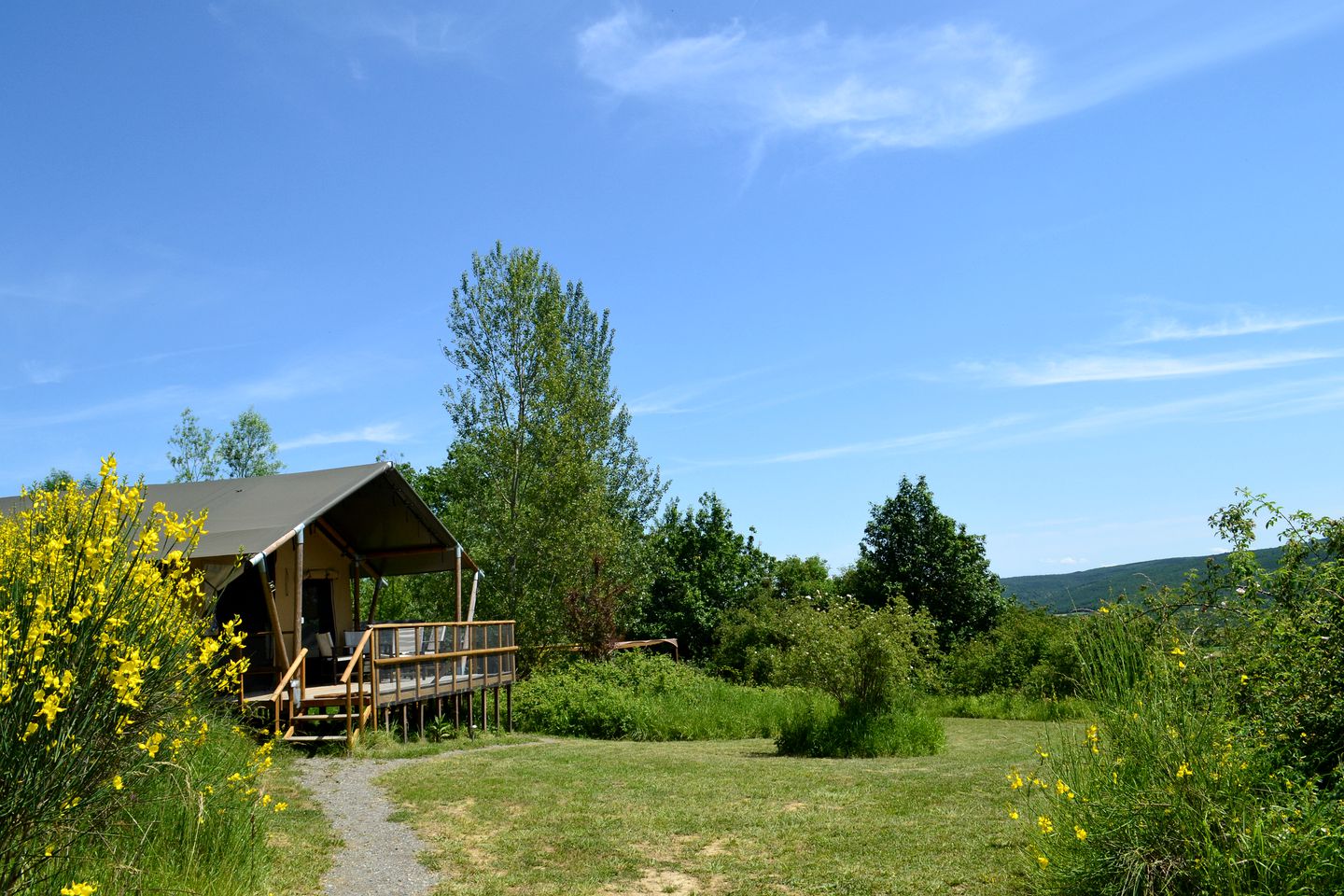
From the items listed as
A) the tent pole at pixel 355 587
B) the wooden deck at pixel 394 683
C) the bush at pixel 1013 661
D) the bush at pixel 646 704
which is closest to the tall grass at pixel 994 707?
the bush at pixel 1013 661

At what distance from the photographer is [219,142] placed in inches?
639

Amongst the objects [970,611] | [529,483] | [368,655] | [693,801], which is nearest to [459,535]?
[529,483]

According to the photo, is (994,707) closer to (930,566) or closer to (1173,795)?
(930,566)

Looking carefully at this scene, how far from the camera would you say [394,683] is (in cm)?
1489

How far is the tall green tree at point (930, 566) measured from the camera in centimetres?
2797

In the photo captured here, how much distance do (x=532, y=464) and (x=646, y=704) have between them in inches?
378

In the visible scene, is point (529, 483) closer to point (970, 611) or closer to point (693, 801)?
point (970, 611)

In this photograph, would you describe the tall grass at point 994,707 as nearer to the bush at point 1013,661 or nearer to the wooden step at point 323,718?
the bush at point 1013,661

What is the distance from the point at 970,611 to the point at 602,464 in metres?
11.2

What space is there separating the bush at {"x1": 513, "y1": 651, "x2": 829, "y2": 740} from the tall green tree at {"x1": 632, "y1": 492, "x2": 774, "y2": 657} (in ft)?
22.6

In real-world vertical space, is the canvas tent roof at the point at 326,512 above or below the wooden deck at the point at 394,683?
above

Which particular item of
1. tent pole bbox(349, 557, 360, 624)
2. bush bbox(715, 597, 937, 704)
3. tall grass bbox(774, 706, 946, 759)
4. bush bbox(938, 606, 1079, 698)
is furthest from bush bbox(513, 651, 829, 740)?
bush bbox(938, 606, 1079, 698)

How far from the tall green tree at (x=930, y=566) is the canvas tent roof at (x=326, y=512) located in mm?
13316

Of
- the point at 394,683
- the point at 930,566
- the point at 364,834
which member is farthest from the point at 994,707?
the point at 364,834
